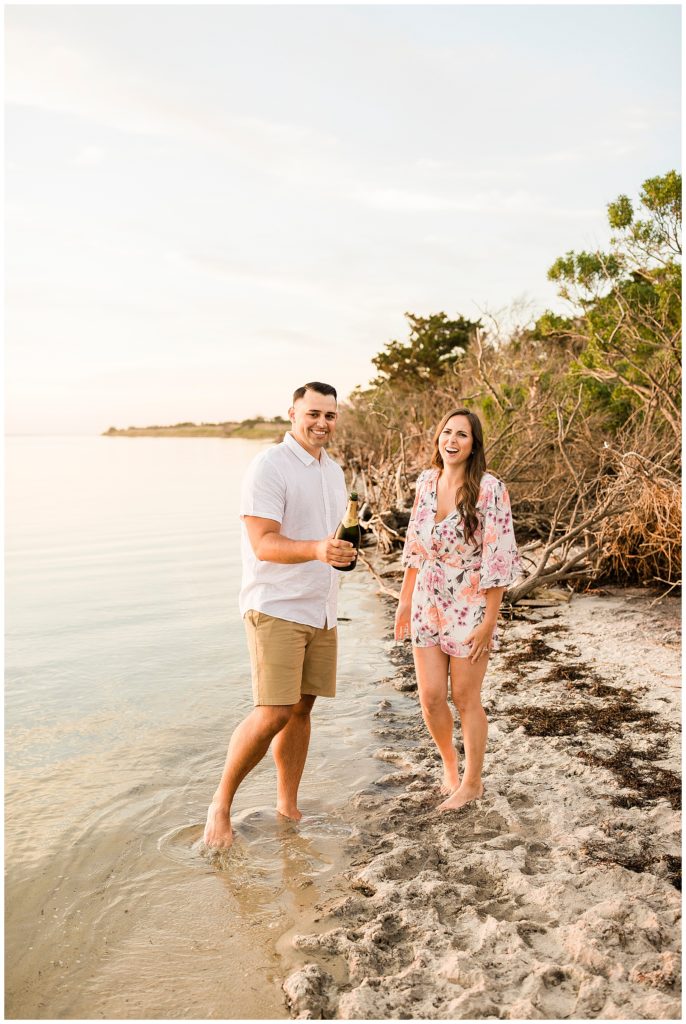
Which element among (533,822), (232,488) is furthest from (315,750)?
(232,488)

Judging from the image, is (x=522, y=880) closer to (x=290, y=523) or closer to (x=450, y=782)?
(x=450, y=782)

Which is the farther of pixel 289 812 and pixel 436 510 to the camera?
pixel 289 812

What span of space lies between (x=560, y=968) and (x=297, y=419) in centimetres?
256

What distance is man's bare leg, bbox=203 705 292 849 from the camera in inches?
153

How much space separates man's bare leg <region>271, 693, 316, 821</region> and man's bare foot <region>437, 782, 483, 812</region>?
2.64ft

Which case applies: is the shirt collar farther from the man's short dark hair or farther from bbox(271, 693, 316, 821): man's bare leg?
bbox(271, 693, 316, 821): man's bare leg

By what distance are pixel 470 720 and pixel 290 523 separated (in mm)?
1474

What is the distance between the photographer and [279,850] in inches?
165

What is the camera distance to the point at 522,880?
3.64m

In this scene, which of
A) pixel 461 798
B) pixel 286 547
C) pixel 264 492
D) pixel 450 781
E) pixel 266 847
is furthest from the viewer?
pixel 450 781

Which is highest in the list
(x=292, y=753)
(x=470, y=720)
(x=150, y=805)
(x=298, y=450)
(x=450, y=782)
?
(x=298, y=450)

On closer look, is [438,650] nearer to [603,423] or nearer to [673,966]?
[673,966]

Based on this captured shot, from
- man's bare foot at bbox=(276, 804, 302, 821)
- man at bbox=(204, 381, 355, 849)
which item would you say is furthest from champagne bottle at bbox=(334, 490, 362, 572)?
man's bare foot at bbox=(276, 804, 302, 821)

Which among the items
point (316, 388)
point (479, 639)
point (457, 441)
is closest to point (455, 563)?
point (479, 639)
